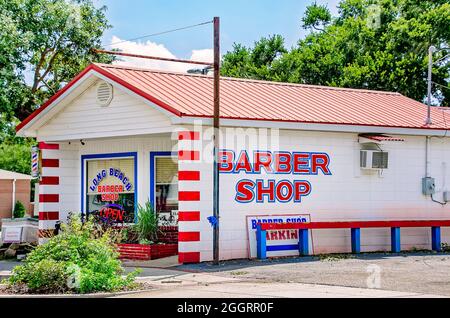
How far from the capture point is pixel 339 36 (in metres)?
46.9

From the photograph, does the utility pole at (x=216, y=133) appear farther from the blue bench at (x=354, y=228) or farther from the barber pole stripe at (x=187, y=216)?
the blue bench at (x=354, y=228)

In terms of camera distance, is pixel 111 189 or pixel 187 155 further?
pixel 111 189

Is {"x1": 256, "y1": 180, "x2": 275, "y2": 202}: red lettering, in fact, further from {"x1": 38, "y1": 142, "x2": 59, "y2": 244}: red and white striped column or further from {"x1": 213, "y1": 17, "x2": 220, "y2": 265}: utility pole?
{"x1": 38, "y1": 142, "x2": 59, "y2": 244}: red and white striped column

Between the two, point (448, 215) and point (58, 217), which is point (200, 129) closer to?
point (58, 217)

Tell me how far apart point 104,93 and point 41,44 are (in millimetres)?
9666

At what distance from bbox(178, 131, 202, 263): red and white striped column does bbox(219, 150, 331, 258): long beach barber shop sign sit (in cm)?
90

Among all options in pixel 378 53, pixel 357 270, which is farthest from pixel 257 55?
pixel 357 270

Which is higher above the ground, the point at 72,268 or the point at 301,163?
the point at 301,163

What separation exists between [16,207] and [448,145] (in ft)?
116

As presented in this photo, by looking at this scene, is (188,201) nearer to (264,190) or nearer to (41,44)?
(264,190)

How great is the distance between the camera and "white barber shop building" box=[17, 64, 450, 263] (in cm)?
2116

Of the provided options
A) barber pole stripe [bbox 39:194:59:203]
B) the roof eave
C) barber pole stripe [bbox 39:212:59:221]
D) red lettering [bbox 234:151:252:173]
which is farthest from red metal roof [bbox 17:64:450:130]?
barber pole stripe [bbox 39:212:59:221]

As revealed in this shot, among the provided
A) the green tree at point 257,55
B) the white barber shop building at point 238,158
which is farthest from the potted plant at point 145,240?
the green tree at point 257,55

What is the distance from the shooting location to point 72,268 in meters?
15.5
